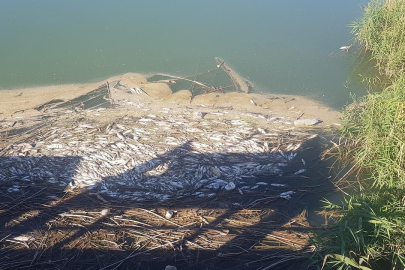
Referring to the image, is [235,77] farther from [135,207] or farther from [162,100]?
[135,207]

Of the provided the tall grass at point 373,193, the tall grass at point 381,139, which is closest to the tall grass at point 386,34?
the tall grass at point 373,193

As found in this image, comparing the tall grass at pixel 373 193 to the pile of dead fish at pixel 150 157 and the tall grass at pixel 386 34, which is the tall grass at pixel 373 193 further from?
the pile of dead fish at pixel 150 157

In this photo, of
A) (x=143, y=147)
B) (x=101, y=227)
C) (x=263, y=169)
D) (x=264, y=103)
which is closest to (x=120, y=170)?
(x=143, y=147)

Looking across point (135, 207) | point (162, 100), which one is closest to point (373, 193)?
point (135, 207)

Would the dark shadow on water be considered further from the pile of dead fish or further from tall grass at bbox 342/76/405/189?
tall grass at bbox 342/76/405/189

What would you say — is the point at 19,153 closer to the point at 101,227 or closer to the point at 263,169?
the point at 101,227

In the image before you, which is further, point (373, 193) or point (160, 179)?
point (160, 179)

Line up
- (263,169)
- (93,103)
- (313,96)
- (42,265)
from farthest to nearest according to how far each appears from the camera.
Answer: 1. (313,96)
2. (93,103)
3. (263,169)
4. (42,265)
